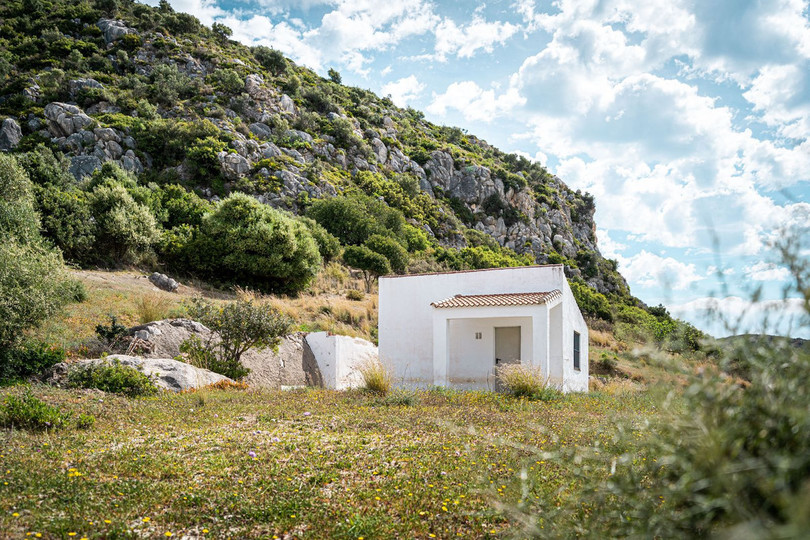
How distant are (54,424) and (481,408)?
279 inches

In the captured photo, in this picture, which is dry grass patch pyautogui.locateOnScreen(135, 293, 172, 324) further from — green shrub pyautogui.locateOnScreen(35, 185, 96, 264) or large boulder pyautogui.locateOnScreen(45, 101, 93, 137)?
large boulder pyautogui.locateOnScreen(45, 101, 93, 137)

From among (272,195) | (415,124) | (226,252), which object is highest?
(415,124)

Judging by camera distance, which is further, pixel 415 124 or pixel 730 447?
pixel 415 124

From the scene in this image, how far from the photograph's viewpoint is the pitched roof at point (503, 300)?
48.9 feet

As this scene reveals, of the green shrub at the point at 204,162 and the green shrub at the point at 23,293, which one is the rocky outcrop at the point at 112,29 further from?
the green shrub at the point at 23,293

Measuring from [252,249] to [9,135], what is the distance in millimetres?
23951

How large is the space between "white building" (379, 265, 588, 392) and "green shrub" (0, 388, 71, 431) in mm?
10072

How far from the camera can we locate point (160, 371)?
11.3m

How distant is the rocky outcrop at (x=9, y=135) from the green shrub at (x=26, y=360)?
3374cm

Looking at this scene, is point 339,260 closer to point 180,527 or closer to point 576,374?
point 576,374

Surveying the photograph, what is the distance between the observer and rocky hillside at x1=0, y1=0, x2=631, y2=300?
39.9m

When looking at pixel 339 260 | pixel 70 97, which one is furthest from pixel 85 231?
pixel 70 97

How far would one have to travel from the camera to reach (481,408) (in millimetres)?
10477

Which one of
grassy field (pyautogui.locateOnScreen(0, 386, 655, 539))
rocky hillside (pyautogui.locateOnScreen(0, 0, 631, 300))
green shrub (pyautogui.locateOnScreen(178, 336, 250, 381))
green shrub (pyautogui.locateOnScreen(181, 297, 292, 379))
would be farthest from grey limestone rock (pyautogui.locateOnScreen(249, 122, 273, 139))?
grassy field (pyautogui.locateOnScreen(0, 386, 655, 539))
